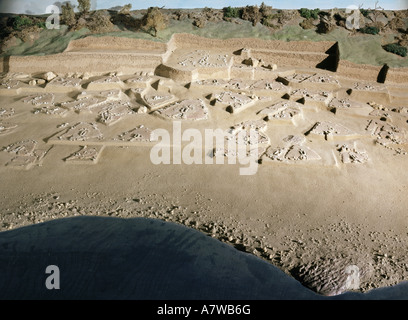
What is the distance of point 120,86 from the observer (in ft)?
54.8

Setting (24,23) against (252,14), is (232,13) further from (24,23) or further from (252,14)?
(24,23)

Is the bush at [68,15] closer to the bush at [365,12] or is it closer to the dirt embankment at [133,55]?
the dirt embankment at [133,55]

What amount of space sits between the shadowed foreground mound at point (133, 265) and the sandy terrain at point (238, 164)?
0.38 metres

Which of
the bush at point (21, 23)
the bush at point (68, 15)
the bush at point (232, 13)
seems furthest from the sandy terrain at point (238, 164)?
the bush at point (232, 13)

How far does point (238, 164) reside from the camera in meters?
11.8

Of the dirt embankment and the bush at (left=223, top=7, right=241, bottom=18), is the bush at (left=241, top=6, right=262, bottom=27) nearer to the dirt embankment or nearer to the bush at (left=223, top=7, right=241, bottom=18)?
the bush at (left=223, top=7, right=241, bottom=18)

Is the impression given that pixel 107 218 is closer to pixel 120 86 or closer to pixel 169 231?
pixel 169 231

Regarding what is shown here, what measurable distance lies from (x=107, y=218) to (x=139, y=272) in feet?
7.64

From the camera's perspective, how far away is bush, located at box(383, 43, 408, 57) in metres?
16.4

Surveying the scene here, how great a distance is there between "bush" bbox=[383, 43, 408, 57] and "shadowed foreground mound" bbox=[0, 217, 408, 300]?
12785 mm

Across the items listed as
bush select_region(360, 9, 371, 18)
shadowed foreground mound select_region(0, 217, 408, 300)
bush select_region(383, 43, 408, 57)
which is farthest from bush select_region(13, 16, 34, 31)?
bush select_region(383, 43, 408, 57)

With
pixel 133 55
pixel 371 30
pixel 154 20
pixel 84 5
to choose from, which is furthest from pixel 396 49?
pixel 84 5

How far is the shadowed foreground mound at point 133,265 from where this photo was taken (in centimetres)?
805
